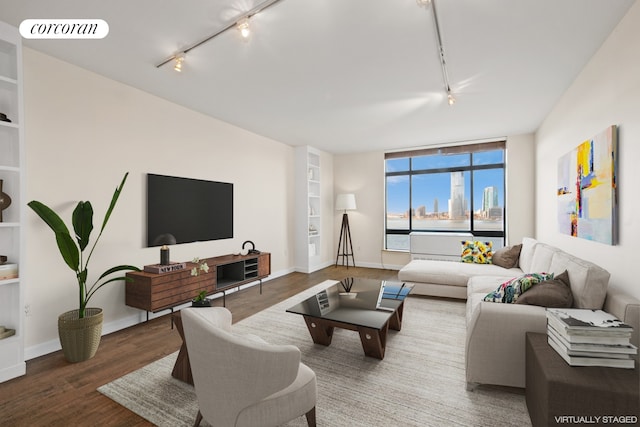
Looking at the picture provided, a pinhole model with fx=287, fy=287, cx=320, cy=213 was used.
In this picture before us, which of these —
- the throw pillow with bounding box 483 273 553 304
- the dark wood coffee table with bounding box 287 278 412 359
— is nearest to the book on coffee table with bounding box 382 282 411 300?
the dark wood coffee table with bounding box 287 278 412 359

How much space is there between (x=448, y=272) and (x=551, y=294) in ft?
6.52

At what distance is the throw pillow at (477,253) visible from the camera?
14.4 ft

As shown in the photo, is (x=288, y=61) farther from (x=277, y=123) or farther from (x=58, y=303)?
(x=58, y=303)

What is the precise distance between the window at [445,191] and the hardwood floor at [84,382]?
4.18 m

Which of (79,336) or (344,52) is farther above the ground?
(344,52)

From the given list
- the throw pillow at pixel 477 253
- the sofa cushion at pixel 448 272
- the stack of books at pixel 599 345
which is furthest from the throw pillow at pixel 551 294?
the throw pillow at pixel 477 253

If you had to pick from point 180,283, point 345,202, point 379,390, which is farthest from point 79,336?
point 345,202

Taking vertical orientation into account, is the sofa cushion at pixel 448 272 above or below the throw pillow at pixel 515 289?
below

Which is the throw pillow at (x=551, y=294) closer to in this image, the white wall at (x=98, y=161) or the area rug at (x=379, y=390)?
the area rug at (x=379, y=390)

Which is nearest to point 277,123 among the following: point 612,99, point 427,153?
point 427,153

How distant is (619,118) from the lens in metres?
2.16

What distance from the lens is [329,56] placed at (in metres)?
2.55

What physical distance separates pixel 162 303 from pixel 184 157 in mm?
1853

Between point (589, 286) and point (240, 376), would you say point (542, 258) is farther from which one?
point (240, 376)
